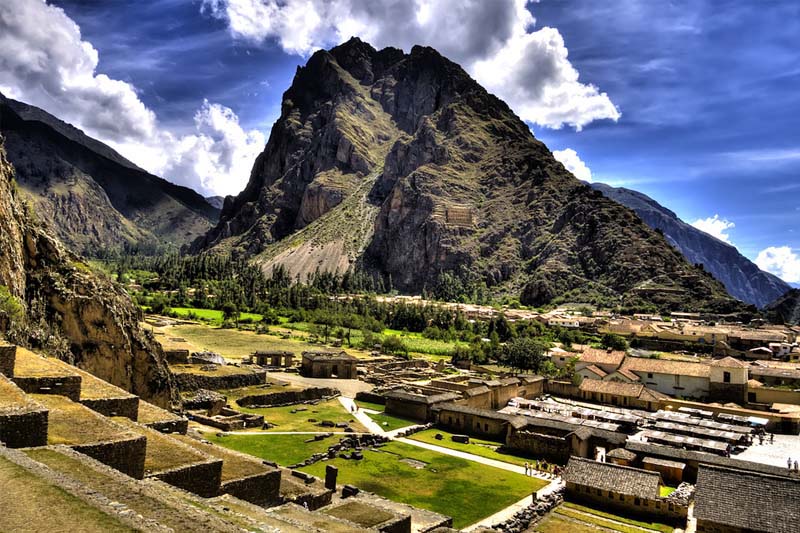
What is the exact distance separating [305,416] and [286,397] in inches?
190

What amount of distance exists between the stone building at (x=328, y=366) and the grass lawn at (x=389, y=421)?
18.4m

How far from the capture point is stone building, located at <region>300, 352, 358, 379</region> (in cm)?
6844

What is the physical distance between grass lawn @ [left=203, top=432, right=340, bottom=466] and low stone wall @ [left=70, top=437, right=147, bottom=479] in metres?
18.7

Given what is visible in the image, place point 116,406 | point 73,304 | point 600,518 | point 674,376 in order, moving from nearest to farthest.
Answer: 1. point 116,406
2. point 600,518
3. point 73,304
4. point 674,376

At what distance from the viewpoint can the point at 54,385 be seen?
1925 cm

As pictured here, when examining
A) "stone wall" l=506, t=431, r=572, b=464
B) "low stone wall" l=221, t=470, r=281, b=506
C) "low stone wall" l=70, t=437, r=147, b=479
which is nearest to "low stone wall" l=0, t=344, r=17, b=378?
"low stone wall" l=70, t=437, r=147, b=479

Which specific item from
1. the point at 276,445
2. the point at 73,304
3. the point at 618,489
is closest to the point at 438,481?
the point at 618,489

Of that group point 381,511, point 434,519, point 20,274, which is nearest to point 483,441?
point 434,519

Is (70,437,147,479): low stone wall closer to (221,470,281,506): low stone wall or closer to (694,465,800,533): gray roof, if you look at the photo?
(221,470,281,506): low stone wall

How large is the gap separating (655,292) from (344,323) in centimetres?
9746

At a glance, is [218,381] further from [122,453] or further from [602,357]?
[602,357]

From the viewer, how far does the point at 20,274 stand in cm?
2823

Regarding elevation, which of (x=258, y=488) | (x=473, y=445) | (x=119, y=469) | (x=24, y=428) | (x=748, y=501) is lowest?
(x=473, y=445)

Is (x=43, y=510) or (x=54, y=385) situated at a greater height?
(x=54, y=385)
